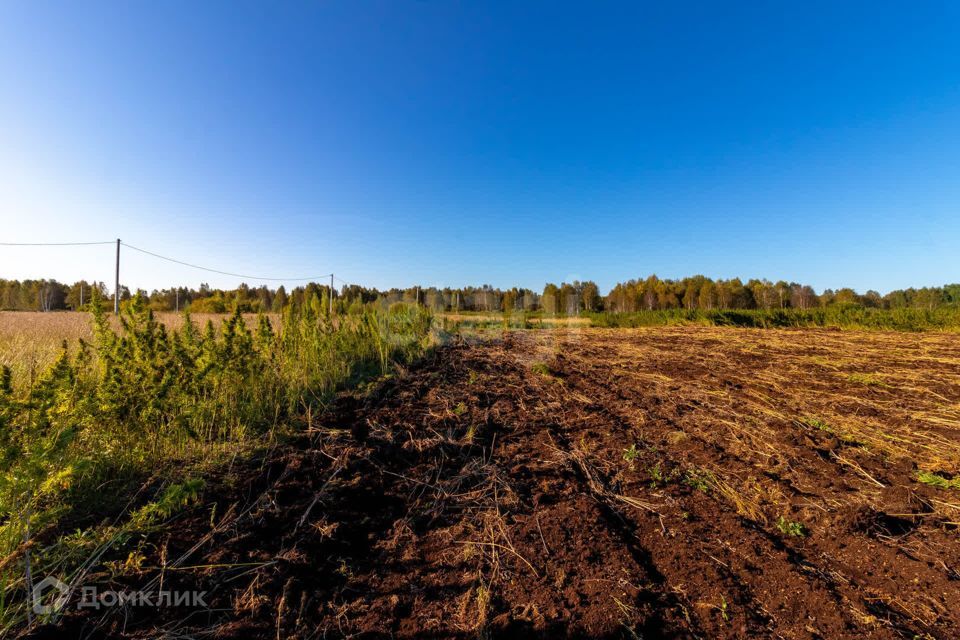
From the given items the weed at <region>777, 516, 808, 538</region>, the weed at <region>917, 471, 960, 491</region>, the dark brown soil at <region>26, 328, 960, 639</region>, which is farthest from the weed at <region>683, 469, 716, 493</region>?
the weed at <region>917, 471, 960, 491</region>

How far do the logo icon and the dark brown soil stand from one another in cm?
7

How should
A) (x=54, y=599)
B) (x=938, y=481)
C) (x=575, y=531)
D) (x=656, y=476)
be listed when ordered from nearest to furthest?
(x=54, y=599)
(x=575, y=531)
(x=938, y=481)
(x=656, y=476)

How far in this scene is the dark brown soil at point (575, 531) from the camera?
53.5 inches

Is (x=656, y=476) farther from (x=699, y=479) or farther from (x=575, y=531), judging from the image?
(x=575, y=531)

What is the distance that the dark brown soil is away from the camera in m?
1.36

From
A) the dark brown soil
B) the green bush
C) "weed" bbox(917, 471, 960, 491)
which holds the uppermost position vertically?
the green bush

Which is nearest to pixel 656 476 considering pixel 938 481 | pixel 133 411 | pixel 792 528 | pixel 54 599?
pixel 792 528

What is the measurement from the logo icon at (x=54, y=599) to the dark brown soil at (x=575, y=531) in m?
0.07

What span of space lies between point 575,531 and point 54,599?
2.22m

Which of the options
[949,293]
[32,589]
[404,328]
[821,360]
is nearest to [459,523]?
[32,589]

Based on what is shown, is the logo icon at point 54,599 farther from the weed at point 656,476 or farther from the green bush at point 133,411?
the weed at point 656,476

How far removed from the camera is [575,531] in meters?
1.89

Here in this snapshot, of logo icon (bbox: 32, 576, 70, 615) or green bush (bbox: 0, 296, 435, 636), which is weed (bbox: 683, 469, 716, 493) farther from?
logo icon (bbox: 32, 576, 70, 615)

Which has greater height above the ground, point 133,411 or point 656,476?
point 133,411
